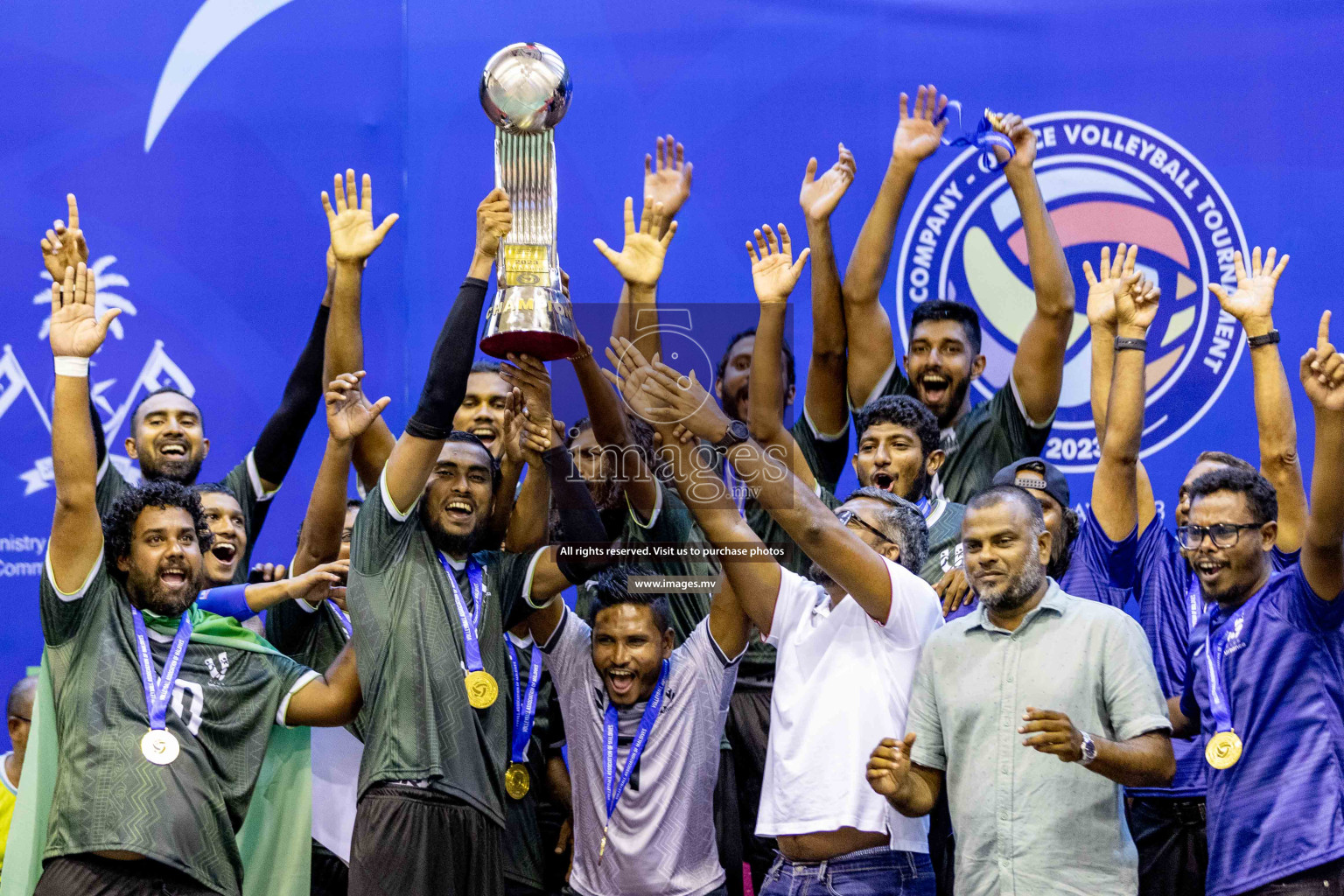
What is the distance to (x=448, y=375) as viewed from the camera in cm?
371

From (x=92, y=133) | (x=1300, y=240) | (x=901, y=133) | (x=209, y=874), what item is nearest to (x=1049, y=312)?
(x=901, y=133)

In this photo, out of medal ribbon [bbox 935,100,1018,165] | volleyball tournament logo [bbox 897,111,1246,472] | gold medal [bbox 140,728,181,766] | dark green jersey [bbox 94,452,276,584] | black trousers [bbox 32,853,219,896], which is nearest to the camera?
black trousers [bbox 32,853,219,896]

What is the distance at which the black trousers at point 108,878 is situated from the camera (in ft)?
11.5

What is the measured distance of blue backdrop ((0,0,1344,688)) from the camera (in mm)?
5492

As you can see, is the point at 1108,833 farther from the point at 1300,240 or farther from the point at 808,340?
the point at 1300,240

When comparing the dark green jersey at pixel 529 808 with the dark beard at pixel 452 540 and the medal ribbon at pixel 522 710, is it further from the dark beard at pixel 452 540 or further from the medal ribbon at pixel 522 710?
the dark beard at pixel 452 540

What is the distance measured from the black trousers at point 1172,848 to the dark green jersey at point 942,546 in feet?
2.82

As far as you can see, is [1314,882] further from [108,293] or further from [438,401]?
[108,293]

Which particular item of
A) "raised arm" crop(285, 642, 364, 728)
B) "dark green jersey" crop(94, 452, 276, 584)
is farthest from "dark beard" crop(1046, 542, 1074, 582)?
"dark green jersey" crop(94, 452, 276, 584)

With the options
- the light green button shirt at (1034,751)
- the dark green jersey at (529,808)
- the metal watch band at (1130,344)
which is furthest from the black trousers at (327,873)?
the metal watch band at (1130,344)

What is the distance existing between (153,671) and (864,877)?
186 cm

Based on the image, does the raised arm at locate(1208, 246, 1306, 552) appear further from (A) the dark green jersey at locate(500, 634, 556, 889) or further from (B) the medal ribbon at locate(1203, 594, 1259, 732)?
(A) the dark green jersey at locate(500, 634, 556, 889)

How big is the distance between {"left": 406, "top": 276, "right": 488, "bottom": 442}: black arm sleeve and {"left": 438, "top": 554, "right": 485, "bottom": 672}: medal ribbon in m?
0.43

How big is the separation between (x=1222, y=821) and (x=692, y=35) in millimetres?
3570
